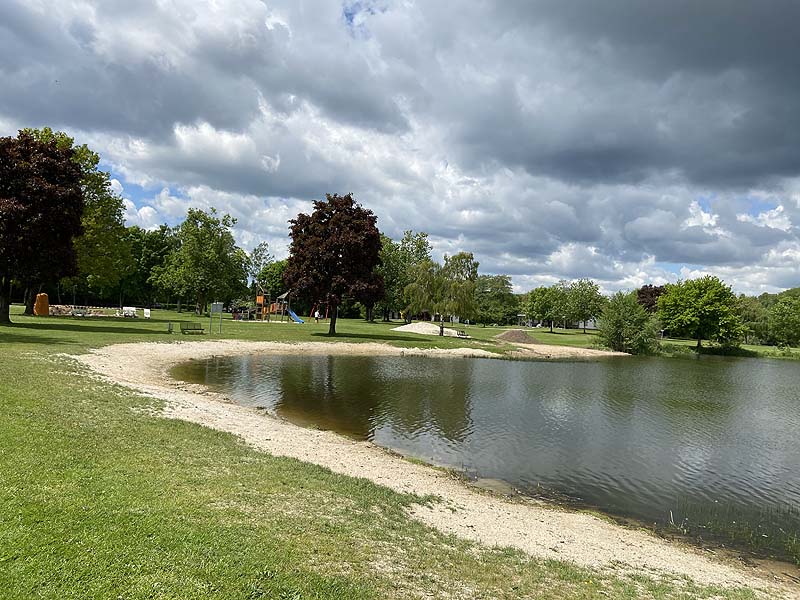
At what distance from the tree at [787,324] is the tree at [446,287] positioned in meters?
57.6

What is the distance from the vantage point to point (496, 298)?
14225 cm

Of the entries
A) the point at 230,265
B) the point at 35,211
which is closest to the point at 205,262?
the point at 230,265

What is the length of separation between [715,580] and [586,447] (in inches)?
350

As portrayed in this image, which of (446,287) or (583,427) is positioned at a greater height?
(446,287)

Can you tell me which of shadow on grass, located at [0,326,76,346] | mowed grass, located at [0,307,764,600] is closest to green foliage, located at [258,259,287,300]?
shadow on grass, located at [0,326,76,346]

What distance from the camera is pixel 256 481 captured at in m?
9.00

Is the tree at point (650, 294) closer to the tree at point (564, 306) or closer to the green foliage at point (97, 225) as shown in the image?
the tree at point (564, 306)

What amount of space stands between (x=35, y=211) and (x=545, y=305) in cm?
9895

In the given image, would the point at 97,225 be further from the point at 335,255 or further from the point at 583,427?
the point at 583,427

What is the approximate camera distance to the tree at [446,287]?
57.6 meters

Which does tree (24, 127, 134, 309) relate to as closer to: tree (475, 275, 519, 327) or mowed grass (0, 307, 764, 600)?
mowed grass (0, 307, 764, 600)

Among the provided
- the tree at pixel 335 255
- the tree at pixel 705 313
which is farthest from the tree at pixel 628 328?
the tree at pixel 335 255

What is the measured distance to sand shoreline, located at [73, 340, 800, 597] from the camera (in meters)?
8.37

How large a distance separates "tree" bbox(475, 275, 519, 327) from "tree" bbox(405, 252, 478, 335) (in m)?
71.2
